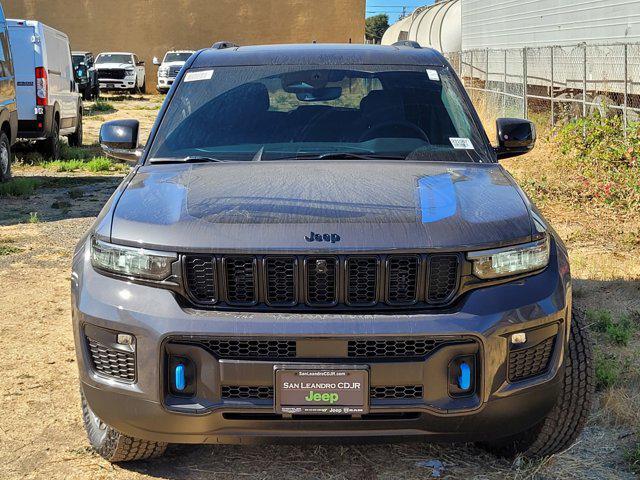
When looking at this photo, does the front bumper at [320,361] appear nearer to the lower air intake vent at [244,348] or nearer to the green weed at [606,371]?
the lower air intake vent at [244,348]

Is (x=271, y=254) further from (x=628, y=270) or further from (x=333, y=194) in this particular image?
(x=628, y=270)

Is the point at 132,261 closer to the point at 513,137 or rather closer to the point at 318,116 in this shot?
the point at 318,116

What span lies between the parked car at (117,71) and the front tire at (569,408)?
33.1 m

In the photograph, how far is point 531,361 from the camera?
3162mm

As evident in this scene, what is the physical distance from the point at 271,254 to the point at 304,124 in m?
1.46

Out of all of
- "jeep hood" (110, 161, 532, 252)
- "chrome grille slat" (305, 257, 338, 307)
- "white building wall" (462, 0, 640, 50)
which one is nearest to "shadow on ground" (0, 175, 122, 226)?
"jeep hood" (110, 161, 532, 252)

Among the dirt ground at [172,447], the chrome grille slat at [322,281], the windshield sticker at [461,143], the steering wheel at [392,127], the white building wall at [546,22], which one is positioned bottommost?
the dirt ground at [172,447]

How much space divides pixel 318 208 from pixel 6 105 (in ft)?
30.3

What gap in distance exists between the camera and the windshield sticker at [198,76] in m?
4.62

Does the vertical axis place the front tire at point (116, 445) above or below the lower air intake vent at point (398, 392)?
below

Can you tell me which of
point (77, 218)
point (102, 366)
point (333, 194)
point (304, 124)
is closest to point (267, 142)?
point (304, 124)

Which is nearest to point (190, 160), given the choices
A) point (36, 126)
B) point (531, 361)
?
point (531, 361)

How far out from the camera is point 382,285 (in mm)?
3045

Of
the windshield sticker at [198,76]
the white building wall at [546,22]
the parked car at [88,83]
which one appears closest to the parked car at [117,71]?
the parked car at [88,83]
